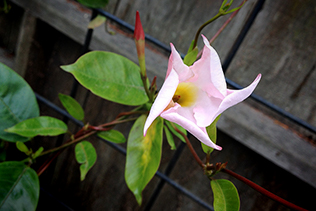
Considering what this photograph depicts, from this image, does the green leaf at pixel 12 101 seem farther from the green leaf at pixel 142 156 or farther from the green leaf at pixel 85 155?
the green leaf at pixel 142 156

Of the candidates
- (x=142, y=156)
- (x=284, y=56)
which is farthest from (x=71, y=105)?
(x=284, y=56)

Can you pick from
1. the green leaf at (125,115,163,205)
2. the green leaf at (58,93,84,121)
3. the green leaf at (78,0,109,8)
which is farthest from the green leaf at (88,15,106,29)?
the green leaf at (125,115,163,205)

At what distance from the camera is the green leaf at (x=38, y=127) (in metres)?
0.45

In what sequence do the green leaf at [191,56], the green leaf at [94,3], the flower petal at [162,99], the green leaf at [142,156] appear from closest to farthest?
the flower petal at [162,99] → the green leaf at [191,56] → the green leaf at [142,156] → the green leaf at [94,3]

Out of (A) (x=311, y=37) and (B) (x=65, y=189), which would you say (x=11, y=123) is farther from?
(A) (x=311, y=37)

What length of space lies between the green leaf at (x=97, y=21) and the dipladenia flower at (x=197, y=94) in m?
0.40

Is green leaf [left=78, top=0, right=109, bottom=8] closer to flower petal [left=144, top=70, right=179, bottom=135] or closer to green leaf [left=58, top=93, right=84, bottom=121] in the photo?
green leaf [left=58, top=93, right=84, bottom=121]

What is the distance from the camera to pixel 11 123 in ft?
1.70

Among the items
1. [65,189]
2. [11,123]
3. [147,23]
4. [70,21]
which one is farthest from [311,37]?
[65,189]

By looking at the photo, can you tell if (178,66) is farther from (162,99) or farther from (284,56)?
(284,56)

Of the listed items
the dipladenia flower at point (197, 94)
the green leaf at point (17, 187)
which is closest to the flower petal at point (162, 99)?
the dipladenia flower at point (197, 94)

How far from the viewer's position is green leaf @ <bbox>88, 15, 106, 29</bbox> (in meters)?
0.59

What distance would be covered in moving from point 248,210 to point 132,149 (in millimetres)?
575

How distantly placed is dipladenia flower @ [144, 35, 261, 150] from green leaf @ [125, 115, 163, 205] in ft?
0.42
